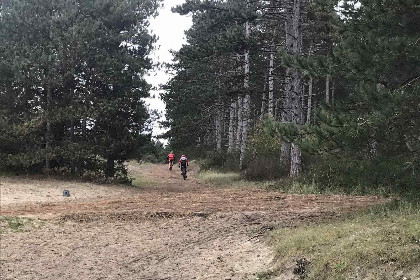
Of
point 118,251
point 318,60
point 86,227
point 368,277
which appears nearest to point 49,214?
point 86,227

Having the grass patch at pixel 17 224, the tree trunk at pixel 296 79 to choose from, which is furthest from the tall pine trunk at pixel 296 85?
the grass patch at pixel 17 224

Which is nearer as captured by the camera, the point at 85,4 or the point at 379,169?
the point at 379,169

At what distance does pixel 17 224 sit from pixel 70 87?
1363cm

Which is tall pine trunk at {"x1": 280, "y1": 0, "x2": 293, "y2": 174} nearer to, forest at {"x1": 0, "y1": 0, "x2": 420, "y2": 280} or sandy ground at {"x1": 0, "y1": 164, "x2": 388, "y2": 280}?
forest at {"x1": 0, "y1": 0, "x2": 420, "y2": 280}

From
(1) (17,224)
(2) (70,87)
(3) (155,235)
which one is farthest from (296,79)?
(2) (70,87)

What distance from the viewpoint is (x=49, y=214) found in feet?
37.1

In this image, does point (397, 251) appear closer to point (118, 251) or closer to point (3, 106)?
point (118, 251)

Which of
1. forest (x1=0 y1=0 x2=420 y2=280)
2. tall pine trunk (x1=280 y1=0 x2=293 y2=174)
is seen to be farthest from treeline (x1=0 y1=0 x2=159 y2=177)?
tall pine trunk (x1=280 y1=0 x2=293 y2=174)

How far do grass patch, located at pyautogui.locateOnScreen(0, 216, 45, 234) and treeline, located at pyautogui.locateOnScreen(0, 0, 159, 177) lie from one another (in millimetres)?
10093

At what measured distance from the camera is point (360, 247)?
5.22 m

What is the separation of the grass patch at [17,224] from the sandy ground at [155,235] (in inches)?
0.9

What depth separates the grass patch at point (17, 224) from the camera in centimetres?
975

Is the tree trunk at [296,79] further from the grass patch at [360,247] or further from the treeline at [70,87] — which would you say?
the grass patch at [360,247]

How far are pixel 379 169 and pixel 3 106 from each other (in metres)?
18.7
